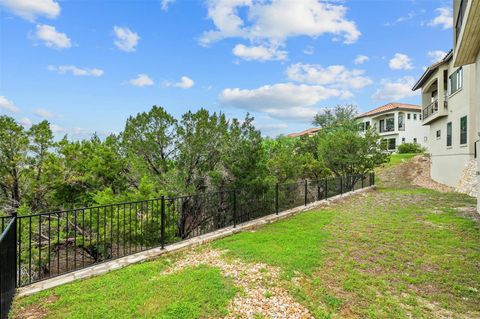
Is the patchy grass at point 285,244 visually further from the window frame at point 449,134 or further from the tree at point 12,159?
the window frame at point 449,134

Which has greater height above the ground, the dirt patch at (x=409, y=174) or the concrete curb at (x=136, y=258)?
the dirt patch at (x=409, y=174)

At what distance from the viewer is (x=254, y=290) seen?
3430 mm

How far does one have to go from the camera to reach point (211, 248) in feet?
17.3

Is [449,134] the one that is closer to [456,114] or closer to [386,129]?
[456,114]

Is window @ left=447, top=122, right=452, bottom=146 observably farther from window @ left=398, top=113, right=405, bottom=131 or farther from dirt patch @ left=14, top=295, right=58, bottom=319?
window @ left=398, top=113, right=405, bottom=131

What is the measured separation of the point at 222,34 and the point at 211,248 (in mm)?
11631

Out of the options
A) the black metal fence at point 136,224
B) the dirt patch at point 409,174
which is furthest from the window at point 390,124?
the black metal fence at point 136,224

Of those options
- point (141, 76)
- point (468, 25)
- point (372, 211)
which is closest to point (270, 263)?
point (372, 211)

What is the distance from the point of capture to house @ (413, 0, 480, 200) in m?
9.18

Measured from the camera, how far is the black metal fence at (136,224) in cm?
609

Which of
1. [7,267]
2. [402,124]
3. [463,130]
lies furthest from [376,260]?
[402,124]

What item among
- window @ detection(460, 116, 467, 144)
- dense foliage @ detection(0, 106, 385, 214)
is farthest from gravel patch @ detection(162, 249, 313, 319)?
window @ detection(460, 116, 467, 144)

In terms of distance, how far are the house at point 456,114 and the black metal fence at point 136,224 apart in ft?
23.1

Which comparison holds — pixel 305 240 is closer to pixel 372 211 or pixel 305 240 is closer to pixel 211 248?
pixel 211 248
